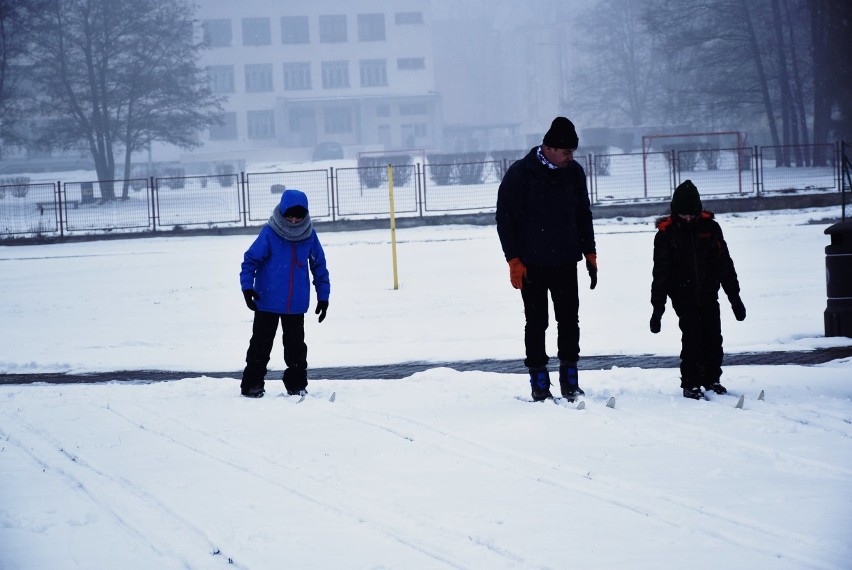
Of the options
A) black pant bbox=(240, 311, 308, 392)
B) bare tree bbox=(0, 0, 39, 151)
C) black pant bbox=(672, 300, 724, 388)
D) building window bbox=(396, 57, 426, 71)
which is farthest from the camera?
building window bbox=(396, 57, 426, 71)

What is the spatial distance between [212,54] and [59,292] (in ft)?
252

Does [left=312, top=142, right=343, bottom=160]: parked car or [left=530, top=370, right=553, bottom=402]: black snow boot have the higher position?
[left=312, top=142, right=343, bottom=160]: parked car

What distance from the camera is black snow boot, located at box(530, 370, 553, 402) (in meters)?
7.81

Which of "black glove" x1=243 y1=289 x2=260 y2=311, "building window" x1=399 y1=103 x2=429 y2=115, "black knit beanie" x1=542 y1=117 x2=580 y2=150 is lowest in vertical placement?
"black glove" x1=243 y1=289 x2=260 y2=311

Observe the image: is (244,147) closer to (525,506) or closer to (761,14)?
(761,14)

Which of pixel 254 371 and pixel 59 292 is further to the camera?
pixel 59 292

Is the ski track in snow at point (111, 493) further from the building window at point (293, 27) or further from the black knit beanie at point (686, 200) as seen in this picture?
the building window at point (293, 27)

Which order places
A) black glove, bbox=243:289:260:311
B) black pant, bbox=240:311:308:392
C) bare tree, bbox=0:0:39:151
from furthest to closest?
bare tree, bbox=0:0:39:151 → black pant, bbox=240:311:308:392 → black glove, bbox=243:289:260:311

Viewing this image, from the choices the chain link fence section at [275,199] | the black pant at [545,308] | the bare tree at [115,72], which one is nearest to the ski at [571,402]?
the black pant at [545,308]

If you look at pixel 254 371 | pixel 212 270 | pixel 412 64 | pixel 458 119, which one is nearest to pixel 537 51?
pixel 458 119

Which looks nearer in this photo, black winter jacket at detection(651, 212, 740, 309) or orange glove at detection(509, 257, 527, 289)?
orange glove at detection(509, 257, 527, 289)

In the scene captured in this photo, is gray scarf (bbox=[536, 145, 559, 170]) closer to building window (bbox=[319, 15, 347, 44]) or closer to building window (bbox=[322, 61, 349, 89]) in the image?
building window (bbox=[322, 61, 349, 89])

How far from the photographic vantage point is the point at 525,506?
17.5 ft

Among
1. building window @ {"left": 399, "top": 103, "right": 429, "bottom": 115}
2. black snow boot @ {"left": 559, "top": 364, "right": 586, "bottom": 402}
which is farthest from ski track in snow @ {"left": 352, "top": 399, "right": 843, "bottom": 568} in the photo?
building window @ {"left": 399, "top": 103, "right": 429, "bottom": 115}
